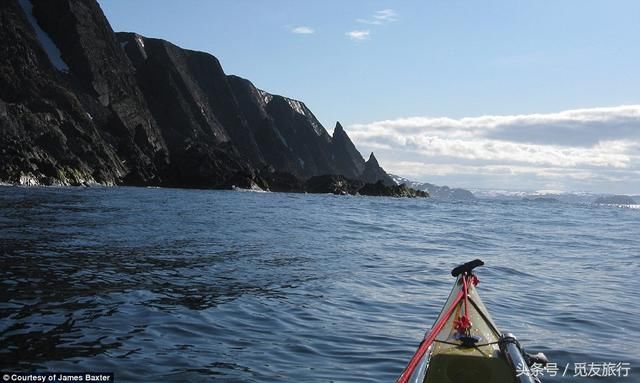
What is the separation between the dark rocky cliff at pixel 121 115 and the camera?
208 ft

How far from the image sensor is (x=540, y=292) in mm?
13391

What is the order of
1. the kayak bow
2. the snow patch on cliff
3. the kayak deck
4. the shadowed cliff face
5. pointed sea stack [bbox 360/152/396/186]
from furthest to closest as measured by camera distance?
1. pointed sea stack [bbox 360/152/396/186]
2. the snow patch on cliff
3. the shadowed cliff face
4. the kayak deck
5. the kayak bow

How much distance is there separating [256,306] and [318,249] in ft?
31.2

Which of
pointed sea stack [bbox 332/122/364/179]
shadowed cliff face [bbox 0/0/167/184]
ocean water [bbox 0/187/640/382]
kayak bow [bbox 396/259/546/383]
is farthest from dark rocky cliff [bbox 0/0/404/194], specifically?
kayak bow [bbox 396/259/546/383]

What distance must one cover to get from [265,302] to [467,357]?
5.43 metres

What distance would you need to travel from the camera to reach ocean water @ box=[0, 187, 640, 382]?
7.34 m

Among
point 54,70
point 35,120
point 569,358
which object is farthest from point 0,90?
point 569,358

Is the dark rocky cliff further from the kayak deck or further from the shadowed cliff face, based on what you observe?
the kayak deck

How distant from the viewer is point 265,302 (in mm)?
10969

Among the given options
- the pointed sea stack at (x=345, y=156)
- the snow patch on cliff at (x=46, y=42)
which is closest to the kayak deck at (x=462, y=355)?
the snow patch on cliff at (x=46, y=42)

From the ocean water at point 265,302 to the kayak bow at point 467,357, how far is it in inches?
39.6

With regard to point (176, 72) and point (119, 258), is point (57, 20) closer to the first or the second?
point (176, 72)

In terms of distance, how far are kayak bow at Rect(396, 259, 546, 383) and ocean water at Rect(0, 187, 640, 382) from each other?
3.30 ft

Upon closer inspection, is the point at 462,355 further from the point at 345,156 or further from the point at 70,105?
the point at 345,156
